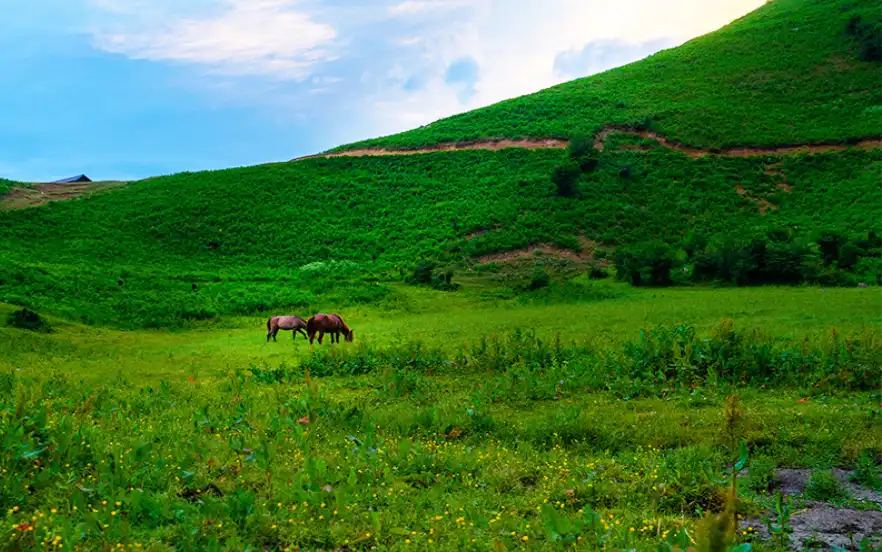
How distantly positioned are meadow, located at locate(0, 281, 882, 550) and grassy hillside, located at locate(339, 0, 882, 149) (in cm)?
4193

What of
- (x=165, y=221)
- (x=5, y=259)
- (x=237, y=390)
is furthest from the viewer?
(x=165, y=221)

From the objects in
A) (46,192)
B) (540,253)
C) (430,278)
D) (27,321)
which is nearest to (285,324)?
(27,321)

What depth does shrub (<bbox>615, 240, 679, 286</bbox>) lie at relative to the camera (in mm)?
30734

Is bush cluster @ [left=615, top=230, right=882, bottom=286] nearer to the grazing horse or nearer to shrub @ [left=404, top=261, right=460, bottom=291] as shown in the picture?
shrub @ [left=404, top=261, right=460, bottom=291]

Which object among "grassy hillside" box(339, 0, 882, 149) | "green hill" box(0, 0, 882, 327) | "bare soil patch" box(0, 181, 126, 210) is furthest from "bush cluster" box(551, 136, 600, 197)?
"bare soil patch" box(0, 181, 126, 210)

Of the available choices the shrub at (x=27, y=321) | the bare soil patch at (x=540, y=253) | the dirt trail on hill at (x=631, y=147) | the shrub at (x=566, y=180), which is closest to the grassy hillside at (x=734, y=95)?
the dirt trail on hill at (x=631, y=147)

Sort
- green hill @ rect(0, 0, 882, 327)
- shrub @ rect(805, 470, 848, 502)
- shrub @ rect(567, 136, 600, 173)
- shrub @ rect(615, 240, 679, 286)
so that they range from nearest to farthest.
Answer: shrub @ rect(805, 470, 848, 502) < shrub @ rect(615, 240, 679, 286) < green hill @ rect(0, 0, 882, 327) < shrub @ rect(567, 136, 600, 173)

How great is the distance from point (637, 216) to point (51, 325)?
34175mm

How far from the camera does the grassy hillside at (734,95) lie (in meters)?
53.2

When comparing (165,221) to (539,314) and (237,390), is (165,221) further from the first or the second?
(237,390)

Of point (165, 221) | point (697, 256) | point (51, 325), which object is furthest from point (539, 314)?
point (165, 221)

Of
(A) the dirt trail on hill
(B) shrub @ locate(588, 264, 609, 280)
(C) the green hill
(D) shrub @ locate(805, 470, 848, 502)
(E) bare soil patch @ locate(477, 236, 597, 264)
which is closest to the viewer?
(D) shrub @ locate(805, 470, 848, 502)

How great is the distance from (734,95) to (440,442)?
200ft

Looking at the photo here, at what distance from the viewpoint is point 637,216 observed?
143ft
